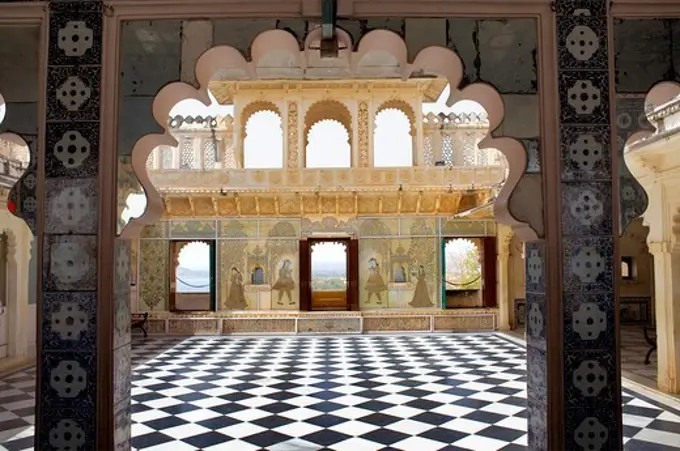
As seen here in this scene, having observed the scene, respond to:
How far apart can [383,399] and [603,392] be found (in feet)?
13.5

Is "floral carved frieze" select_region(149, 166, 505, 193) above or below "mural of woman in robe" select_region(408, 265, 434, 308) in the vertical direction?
above

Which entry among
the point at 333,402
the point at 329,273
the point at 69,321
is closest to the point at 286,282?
the point at 329,273

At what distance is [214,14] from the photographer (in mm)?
3217

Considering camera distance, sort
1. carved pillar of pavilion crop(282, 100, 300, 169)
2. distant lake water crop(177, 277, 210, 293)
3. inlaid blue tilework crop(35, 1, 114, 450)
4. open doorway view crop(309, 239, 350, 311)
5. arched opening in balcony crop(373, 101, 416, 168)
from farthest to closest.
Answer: distant lake water crop(177, 277, 210, 293) → open doorway view crop(309, 239, 350, 311) → arched opening in balcony crop(373, 101, 416, 168) → carved pillar of pavilion crop(282, 100, 300, 169) → inlaid blue tilework crop(35, 1, 114, 450)

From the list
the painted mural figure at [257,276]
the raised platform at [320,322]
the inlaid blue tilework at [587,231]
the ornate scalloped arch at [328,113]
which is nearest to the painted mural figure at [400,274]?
the raised platform at [320,322]

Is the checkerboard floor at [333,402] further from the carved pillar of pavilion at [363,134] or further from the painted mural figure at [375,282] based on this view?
the carved pillar of pavilion at [363,134]

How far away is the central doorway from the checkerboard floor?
7.55 feet

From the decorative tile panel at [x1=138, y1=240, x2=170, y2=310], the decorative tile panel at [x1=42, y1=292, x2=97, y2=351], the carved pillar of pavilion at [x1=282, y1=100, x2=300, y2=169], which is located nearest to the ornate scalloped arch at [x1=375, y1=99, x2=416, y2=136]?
the carved pillar of pavilion at [x1=282, y1=100, x2=300, y2=169]

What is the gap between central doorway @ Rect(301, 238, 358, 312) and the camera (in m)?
13.1

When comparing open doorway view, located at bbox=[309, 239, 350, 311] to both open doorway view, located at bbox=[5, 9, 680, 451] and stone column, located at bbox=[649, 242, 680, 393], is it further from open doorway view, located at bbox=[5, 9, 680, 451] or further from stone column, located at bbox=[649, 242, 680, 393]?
stone column, located at bbox=[649, 242, 680, 393]

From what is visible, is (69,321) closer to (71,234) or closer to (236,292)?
(71,234)

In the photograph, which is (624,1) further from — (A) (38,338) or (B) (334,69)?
(B) (334,69)

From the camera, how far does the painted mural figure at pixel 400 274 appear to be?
13.2 metres

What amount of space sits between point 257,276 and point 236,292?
0.63 meters
